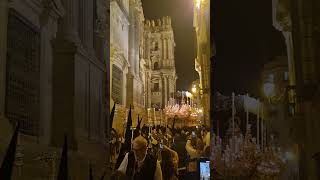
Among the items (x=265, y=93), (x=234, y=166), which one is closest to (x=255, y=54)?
(x=265, y=93)

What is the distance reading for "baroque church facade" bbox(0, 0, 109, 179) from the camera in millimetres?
4078

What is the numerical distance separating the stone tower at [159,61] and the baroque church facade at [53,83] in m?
29.3

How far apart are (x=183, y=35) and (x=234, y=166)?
32.7m

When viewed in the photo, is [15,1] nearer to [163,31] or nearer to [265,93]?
[265,93]

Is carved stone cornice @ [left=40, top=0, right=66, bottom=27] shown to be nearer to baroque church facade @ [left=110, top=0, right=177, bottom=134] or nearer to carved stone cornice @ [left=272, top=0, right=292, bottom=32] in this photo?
carved stone cornice @ [left=272, top=0, right=292, bottom=32]

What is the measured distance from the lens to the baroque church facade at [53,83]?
4.08 metres

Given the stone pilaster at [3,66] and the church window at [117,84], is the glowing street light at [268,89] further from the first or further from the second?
the church window at [117,84]

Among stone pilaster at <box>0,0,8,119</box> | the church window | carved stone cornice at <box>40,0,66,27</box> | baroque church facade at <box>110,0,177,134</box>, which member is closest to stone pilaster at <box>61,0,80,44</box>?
carved stone cornice at <box>40,0,66,27</box>

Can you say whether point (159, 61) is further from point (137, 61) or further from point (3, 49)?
point (3, 49)

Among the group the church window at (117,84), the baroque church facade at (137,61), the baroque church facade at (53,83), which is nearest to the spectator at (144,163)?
the baroque church facade at (53,83)

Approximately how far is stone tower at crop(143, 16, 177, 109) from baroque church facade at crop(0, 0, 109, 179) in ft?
96.2

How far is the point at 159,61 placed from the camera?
39.6 meters

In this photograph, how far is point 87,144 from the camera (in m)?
6.32

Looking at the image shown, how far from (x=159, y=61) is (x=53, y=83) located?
3441 centimetres
